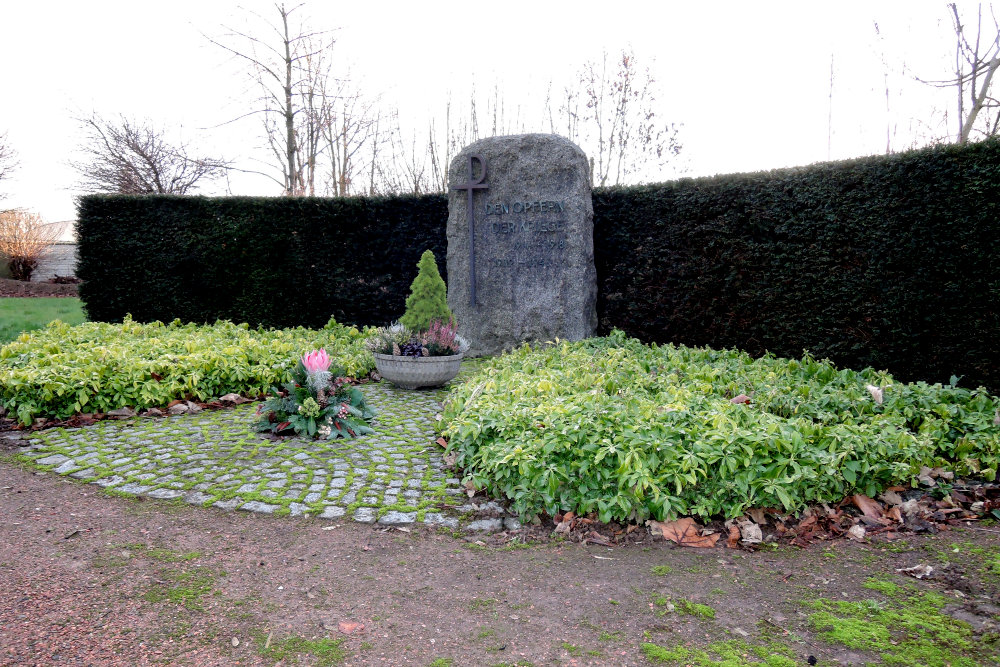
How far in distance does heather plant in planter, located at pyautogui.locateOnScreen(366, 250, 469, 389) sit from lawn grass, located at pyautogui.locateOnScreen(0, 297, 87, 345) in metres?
6.96

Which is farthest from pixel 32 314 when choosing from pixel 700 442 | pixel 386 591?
pixel 700 442

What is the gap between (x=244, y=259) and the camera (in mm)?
10391

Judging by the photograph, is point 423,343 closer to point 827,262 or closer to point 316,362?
point 316,362

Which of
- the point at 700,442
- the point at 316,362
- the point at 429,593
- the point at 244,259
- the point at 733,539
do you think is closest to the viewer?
the point at 429,593

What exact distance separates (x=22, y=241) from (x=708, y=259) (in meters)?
24.0

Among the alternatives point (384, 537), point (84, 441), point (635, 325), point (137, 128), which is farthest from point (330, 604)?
point (137, 128)

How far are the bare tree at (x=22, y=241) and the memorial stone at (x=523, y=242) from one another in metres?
20.3

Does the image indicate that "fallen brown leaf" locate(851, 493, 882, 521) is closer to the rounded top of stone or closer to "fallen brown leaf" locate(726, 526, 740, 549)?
"fallen brown leaf" locate(726, 526, 740, 549)

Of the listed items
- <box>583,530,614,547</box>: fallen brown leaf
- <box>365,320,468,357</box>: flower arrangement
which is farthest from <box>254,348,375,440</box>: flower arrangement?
<box>583,530,614,547</box>: fallen brown leaf

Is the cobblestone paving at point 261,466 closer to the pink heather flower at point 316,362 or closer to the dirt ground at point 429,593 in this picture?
the dirt ground at point 429,593

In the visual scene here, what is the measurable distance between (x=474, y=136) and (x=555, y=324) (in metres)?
8.61

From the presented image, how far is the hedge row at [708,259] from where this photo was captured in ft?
18.3

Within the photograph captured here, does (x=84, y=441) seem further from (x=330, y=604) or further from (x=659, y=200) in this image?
(x=659, y=200)

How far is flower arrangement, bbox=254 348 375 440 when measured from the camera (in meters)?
4.65
